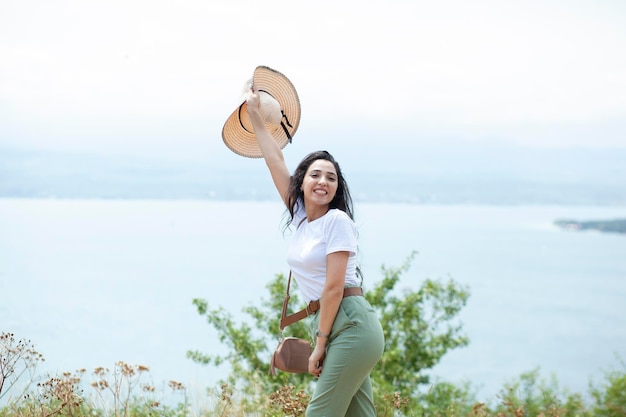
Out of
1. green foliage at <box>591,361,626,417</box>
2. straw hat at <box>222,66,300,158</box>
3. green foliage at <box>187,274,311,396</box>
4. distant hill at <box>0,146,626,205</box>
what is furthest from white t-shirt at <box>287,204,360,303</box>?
distant hill at <box>0,146,626,205</box>

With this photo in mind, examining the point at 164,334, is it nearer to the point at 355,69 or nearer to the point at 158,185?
the point at 158,185

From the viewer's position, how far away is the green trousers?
221 centimetres

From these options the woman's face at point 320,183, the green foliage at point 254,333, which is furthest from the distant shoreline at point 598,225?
the woman's face at point 320,183

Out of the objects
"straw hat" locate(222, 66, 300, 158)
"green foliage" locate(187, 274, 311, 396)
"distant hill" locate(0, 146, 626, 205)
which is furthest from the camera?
"distant hill" locate(0, 146, 626, 205)

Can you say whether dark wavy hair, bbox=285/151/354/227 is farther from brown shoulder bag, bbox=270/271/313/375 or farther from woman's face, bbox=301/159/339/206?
brown shoulder bag, bbox=270/271/313/375

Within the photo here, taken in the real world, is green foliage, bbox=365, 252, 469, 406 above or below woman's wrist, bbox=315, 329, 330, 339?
below

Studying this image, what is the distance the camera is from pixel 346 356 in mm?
2201

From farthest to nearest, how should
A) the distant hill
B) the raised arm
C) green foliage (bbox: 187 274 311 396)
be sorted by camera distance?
the distant hill < green foliage (bbox: 187 274 311 396) < the raised arm

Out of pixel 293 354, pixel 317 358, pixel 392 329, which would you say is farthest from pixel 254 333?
pixel 317 358

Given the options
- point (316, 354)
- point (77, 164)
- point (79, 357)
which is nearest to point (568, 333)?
point (79, 357)

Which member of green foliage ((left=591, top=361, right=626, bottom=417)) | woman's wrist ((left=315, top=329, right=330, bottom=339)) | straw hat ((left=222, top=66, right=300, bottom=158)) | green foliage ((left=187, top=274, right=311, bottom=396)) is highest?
straw hat ((left=222, top=66, right=300, bottom=158))

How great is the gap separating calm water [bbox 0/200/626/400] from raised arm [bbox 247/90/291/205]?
332 cm

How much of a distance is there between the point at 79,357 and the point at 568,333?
12900 millimetres

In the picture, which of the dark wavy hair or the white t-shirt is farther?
the dark wavy hair
